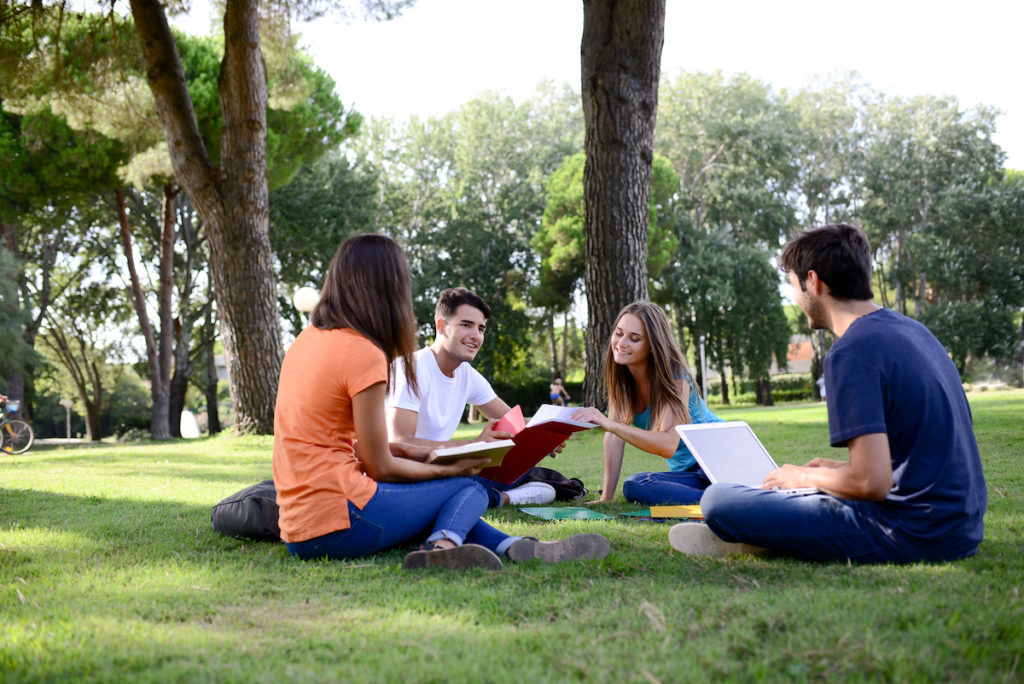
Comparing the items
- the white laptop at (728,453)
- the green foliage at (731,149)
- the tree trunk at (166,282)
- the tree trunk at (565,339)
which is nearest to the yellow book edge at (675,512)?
the white laptop at (728,453)

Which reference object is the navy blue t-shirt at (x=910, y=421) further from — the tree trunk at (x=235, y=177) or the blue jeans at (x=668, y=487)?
the tree trunk at (x=235, y=177)

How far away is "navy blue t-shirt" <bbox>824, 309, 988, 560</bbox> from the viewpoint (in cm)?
263

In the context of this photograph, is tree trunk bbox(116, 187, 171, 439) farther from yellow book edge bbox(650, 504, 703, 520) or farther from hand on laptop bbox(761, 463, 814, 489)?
hand on laptop bbox(761, 463, 814, 489)

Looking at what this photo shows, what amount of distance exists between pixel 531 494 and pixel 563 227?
24.3 m

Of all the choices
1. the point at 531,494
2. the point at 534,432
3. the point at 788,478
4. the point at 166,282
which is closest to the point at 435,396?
the point at 534,432

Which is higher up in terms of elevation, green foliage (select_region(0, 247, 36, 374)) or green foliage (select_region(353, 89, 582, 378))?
green foliage (select_region(353, 89, 582, 378))

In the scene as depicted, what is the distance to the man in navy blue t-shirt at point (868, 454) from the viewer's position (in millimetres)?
2635

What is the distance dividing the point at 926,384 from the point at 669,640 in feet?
4.30

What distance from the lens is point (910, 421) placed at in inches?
106

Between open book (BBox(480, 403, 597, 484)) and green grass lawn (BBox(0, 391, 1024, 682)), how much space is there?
537 mm

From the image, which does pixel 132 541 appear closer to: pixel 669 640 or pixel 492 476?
pixel 492 476

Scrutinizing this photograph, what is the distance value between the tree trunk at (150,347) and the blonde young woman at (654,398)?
1959cm

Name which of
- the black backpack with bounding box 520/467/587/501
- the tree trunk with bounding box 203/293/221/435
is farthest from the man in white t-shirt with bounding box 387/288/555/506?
the tree trunk with bounding box 203/293/221/435

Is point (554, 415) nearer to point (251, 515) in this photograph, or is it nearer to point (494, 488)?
point (494, 488)
